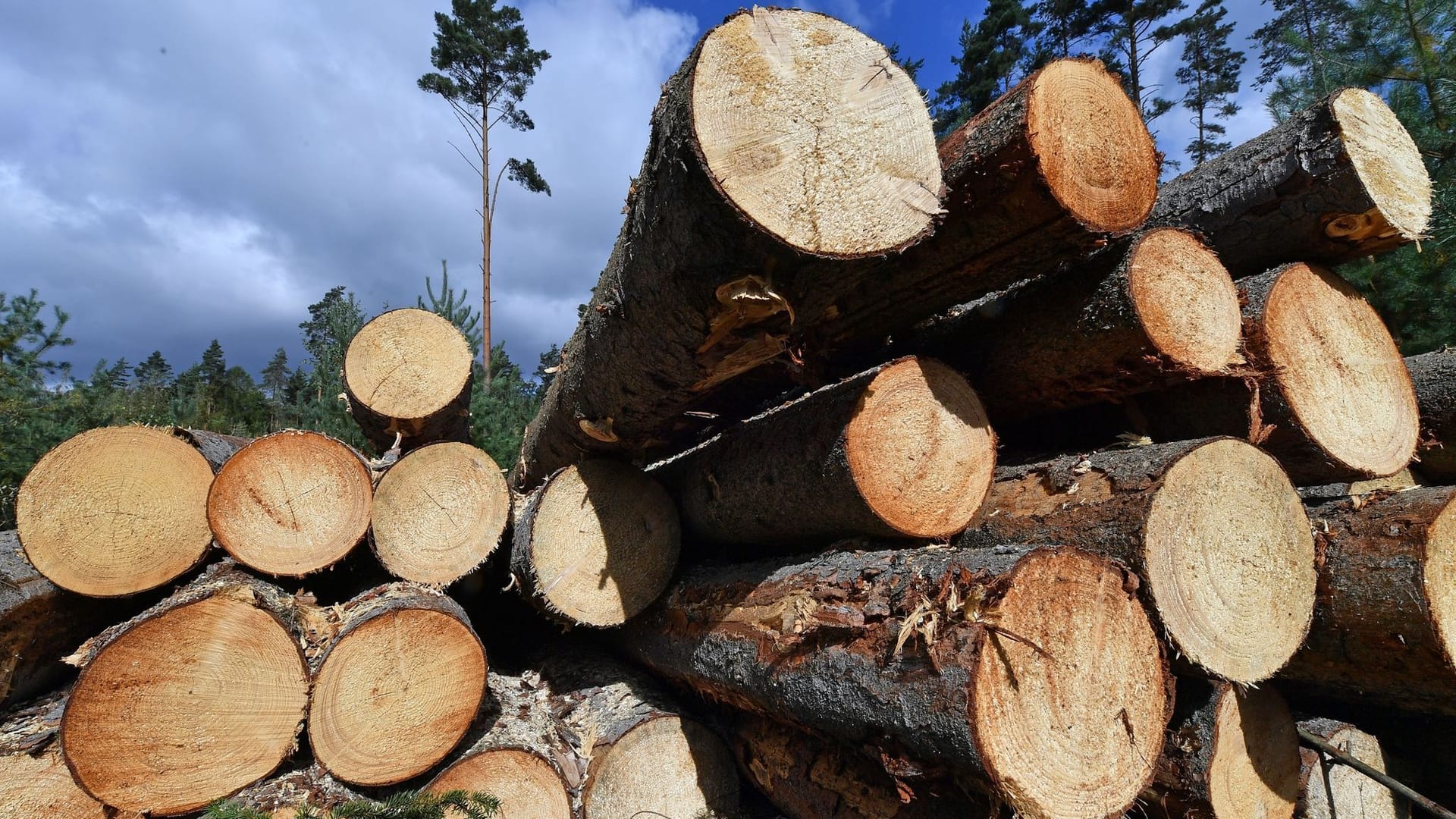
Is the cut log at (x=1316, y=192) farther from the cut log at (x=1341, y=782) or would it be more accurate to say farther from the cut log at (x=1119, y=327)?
the cut log at (x=1341, y=782)

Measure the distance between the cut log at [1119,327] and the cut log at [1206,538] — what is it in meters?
A: 0.29

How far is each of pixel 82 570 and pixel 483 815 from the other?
1.83 meters

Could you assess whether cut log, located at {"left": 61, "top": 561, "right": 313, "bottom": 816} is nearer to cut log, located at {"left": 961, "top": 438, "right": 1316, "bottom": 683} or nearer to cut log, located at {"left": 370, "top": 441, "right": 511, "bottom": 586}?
cut log, located at {"left": 370, "top": 441, "right": 511, "bottom": 586}

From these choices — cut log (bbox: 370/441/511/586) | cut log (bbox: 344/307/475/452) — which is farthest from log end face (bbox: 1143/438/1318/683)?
cut log (bbox: 344/307/475/452)

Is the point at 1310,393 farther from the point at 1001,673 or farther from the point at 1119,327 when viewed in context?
the point at 1001,673

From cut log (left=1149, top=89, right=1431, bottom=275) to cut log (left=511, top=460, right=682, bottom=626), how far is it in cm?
246

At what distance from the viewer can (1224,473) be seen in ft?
6.39

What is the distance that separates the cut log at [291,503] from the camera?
263 centimetres

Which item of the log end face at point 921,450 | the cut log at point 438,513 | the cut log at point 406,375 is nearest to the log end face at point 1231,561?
the log end face at point 921,450

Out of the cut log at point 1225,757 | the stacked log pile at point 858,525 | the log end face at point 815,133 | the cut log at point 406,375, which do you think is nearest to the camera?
the log end face at point 815,133


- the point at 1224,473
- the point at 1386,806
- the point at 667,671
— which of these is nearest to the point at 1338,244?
the point at 1224,473

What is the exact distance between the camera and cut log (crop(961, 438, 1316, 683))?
1.83 meters

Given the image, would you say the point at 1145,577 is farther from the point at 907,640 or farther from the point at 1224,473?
the point at 907,640

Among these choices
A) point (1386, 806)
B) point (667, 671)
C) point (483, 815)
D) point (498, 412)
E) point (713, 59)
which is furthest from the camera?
point (498, 412)
